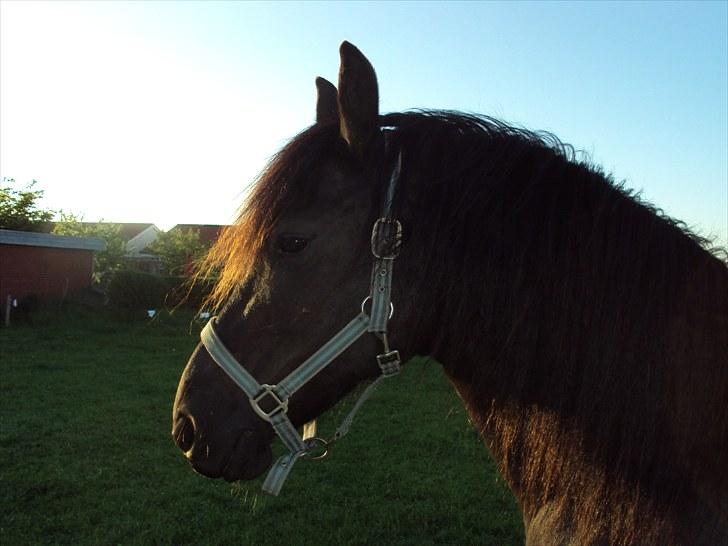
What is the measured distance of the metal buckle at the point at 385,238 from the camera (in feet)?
4.74

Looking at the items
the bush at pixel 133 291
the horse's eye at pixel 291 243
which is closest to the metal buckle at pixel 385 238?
the horse's eye at pixel 291 243

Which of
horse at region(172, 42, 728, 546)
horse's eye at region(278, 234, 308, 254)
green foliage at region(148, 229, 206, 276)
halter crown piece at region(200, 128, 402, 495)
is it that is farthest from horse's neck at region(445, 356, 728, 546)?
green foliage at region(148, 229, 206, 276)

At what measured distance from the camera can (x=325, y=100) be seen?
6.04ft

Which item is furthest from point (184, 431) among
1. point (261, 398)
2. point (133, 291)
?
point (133, 291)

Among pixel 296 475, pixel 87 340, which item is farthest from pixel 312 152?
pixel 87 340

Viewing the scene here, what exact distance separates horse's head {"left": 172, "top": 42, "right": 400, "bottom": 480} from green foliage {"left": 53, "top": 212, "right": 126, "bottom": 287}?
23201mm

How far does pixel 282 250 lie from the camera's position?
152 cm

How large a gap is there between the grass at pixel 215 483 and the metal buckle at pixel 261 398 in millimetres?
463

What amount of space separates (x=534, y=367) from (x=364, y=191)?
0.61 m

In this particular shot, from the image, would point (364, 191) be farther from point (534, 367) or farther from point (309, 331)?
point (534, 367)

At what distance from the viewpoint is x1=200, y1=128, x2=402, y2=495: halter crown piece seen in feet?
4.75

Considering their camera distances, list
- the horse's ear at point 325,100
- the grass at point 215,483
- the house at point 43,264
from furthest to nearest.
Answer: the house at point 43,264, the grass at point 215,483, the horse's ear at point 325,100

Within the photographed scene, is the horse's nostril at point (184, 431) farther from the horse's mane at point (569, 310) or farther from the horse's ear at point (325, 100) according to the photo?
the horse's ear at point (325, 100)

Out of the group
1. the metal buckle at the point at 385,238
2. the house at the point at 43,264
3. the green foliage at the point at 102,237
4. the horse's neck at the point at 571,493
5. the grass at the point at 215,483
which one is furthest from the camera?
the green foliage at the point at 102,237
